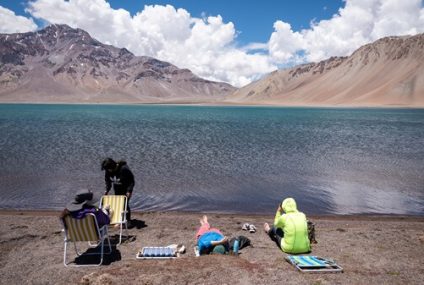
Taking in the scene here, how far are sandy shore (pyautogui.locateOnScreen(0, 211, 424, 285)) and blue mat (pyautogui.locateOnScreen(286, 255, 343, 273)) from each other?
16 centimetres

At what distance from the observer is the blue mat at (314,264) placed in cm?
777

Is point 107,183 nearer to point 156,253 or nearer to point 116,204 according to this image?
point 116,204

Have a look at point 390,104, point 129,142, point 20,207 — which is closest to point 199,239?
point 20,207

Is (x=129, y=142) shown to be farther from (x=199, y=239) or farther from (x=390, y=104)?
(x=390, y=104)

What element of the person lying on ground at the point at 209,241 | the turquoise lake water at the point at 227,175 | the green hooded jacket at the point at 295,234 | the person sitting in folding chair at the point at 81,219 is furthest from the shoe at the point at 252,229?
the person sitting in folding chair at the point at 81,219

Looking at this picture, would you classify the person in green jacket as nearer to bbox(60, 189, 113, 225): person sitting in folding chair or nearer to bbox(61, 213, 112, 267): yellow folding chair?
bbox(61, 213, 112, 267): yellow folding chair

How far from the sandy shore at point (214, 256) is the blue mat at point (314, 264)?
6.3 inches

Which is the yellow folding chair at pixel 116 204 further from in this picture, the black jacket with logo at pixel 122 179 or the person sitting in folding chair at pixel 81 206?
the person sitting in folding chair at pixel 81 206

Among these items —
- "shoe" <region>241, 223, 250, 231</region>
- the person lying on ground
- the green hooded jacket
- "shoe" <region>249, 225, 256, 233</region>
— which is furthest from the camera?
"shoe" <region>241, 223, 250, 231</region>

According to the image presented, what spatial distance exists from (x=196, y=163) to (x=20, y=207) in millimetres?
A: 11138

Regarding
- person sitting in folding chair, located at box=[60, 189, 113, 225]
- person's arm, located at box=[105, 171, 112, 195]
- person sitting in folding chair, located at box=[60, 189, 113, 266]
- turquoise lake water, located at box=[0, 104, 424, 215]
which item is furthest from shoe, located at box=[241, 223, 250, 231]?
person sitting in folding chair, located at box=[60, 189, 113, 225]

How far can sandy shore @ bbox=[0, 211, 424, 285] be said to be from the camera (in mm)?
7306

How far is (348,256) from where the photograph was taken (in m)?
8.98

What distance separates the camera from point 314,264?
793 cm
